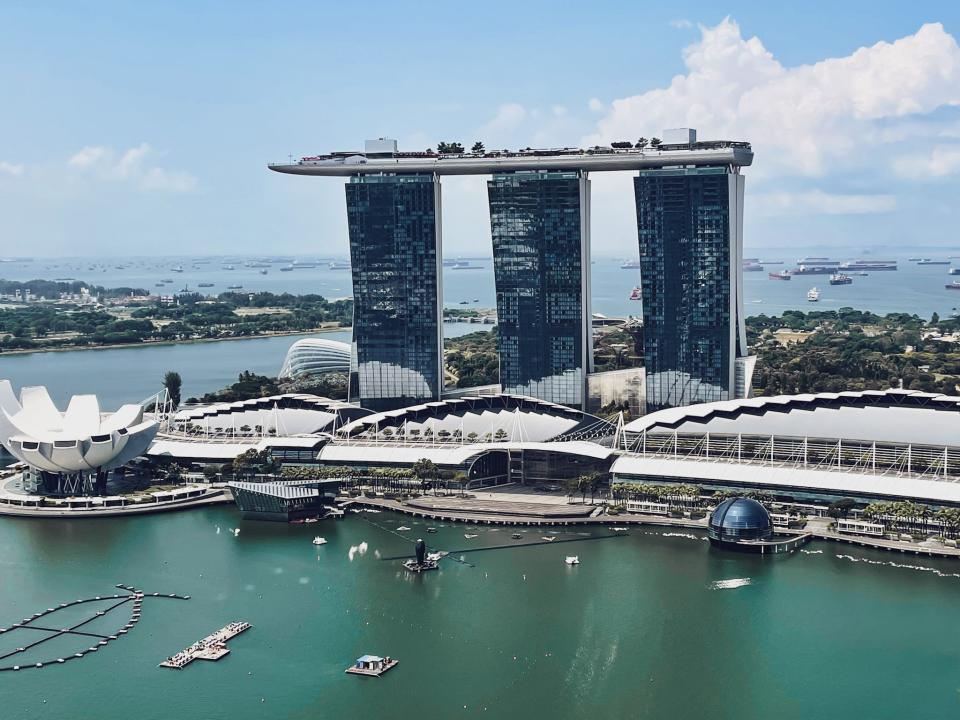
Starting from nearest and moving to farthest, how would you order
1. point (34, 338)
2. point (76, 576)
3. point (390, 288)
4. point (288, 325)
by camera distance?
point (76, 576)
point (390, 288)
point (34, 338)
point (288, 325)

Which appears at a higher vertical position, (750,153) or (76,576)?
(750,153)

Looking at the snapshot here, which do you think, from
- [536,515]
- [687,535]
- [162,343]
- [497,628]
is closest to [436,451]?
[536,515]

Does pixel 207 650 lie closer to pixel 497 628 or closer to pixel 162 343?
pixel 497 628

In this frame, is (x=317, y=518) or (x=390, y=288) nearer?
(x=317, y=518)

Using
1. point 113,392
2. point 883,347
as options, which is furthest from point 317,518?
point 883,347

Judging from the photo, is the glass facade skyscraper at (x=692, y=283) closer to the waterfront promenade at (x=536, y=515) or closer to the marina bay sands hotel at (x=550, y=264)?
the marina bay sands hotel at (x=550, y=264)

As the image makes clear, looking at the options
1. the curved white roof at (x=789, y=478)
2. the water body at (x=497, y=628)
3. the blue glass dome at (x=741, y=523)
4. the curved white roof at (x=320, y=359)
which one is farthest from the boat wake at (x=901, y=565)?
the curved white roof at (x=320, y=359)

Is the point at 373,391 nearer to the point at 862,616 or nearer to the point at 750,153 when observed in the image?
the point at 750,153
